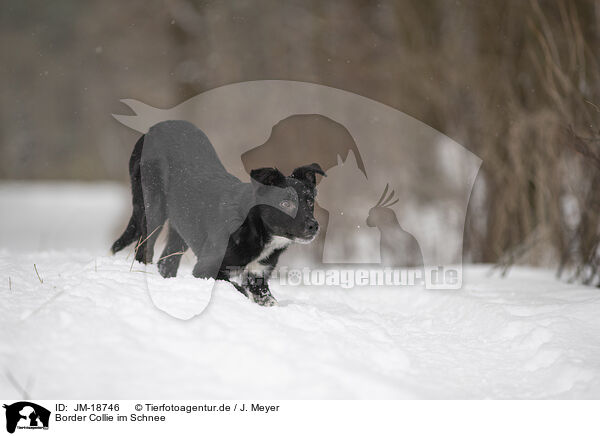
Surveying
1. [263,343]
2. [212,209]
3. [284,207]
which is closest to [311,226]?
[284,207]

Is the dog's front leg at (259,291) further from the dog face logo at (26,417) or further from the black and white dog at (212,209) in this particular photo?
the dog face logo at (26,417)

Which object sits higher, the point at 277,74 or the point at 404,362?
the point at 277,74

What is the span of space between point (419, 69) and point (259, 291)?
14.6 ft

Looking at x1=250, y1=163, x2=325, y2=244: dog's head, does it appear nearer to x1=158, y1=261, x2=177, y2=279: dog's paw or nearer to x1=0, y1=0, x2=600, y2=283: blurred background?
x1=158, y1=261, x2=177, y2=279: dog's paw

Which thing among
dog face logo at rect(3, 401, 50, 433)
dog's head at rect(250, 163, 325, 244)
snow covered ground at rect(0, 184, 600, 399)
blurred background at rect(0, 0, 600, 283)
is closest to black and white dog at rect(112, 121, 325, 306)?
dog's head at rect(250, 163, 325, 244)

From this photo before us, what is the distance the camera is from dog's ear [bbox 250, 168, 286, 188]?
3295 mm

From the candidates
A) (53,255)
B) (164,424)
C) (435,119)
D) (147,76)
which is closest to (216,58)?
(147,76)

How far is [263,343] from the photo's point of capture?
2.23 meters

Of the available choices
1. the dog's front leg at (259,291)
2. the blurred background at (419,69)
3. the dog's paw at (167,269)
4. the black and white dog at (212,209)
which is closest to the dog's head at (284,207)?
the black and white dog at (212,209)

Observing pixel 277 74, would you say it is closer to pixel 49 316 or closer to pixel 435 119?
pixel 435 119

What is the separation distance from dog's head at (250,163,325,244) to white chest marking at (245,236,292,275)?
10 centimetres

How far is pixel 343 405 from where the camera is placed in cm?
190

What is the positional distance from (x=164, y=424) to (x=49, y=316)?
2.78 feet

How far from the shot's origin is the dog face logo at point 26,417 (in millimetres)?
1820
